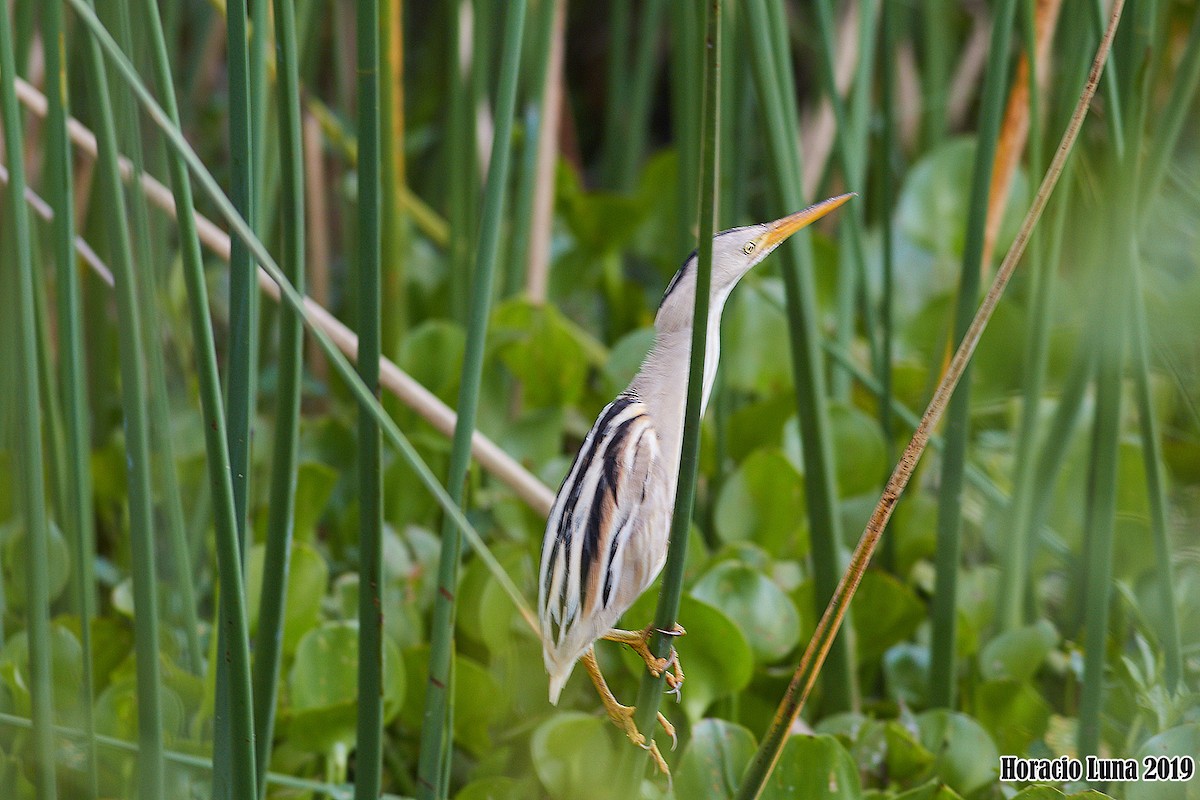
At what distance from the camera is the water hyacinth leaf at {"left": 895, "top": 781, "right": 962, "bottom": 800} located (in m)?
1.01

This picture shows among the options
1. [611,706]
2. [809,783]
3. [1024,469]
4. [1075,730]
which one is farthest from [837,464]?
[611,706]

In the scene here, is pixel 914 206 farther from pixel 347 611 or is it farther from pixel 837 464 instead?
pixel 347 611

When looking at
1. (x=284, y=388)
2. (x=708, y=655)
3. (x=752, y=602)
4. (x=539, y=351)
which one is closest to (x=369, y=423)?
(x=284, y=388)

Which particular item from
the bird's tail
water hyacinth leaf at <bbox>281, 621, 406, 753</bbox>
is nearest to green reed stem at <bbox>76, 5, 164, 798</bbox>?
the bird's tail

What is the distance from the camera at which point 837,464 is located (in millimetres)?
1512

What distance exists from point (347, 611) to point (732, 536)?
51 cm

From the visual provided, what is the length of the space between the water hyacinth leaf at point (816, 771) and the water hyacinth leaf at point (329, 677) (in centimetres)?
42

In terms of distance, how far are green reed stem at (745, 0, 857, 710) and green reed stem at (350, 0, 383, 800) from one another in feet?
1.06

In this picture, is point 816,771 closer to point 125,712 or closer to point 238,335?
point 238,335

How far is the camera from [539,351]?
160 centimetres

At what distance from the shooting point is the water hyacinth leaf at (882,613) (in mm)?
1304

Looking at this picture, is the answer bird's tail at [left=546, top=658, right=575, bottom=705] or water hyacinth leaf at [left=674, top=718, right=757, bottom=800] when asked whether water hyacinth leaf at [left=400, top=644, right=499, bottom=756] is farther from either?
bird's tail at [left=546, top=658, right=575, bottom=705]

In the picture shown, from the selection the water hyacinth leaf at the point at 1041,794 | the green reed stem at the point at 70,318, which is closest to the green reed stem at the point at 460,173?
the green reed stem at the point at 70,318

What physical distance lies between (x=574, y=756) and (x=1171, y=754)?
542mm
